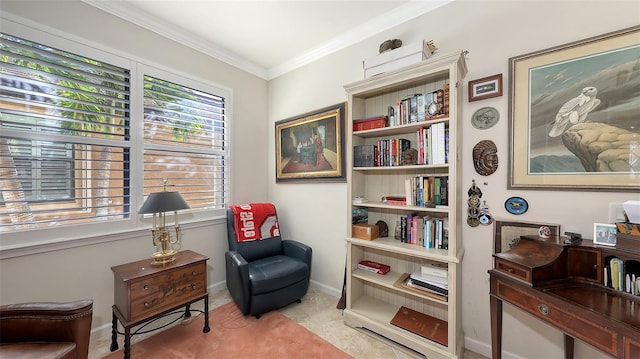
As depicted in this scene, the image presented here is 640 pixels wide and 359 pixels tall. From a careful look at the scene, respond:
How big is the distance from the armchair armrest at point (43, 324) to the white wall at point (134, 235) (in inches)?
23.7

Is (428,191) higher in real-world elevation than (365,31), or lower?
lower

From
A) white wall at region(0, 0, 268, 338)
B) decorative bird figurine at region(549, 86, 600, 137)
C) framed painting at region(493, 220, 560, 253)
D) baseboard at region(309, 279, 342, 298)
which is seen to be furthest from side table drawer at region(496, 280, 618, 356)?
white wall at region(0, 0, 268, 338)

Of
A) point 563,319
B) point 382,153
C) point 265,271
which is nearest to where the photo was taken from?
point 563,319

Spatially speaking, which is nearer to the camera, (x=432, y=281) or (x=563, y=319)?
(x=563, y=319)

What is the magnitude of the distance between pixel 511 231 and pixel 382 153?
1.06 m

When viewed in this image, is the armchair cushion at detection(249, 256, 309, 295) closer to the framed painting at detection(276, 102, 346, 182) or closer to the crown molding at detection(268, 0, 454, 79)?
the framed painting at detection(276, 102, 346, 182)

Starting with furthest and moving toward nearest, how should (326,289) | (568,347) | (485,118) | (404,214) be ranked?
(326,289) → (404,214) → (485,118) → (568,347)

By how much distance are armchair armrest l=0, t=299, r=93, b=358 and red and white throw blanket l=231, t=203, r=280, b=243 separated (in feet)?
4.57

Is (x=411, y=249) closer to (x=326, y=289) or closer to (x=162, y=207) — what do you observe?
(x=326, y=289)

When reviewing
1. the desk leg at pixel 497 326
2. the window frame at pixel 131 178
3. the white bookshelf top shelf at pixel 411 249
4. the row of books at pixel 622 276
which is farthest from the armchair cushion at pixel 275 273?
the row of books at pixel 622 276

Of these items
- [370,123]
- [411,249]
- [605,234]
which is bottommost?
[411,249]

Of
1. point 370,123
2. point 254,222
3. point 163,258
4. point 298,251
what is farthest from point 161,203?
point 370,123

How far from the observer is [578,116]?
1.46m

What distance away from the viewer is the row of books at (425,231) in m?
1.81
